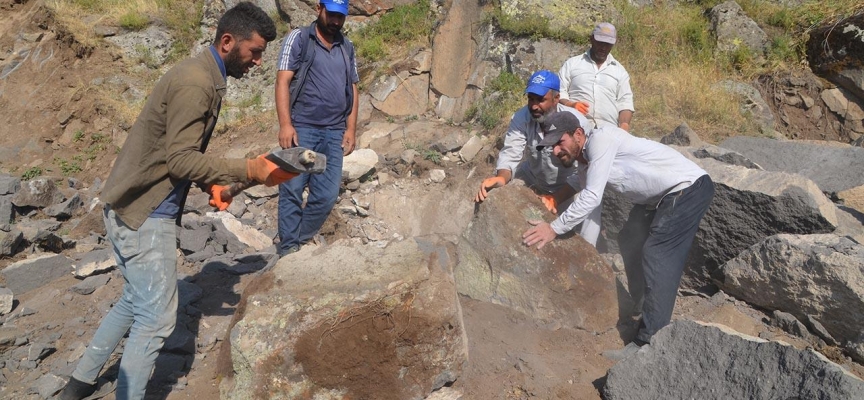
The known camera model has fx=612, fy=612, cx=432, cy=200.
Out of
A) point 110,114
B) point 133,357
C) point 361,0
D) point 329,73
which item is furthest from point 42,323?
point 361,0

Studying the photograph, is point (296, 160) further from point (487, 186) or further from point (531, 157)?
point (531, 157)

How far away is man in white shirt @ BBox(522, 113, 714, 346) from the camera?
3.81 m

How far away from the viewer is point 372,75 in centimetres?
887

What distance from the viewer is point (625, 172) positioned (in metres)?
3.96

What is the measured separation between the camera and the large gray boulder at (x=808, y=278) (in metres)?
3.66

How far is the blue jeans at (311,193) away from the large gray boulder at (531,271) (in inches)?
44.8

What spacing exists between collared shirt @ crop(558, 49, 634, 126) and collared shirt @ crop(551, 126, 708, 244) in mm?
1525

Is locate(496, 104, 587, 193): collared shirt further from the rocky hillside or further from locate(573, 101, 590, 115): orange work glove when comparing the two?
locate(573, 101, 590, 115): orange work glove

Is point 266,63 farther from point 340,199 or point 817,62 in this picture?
point 817,62

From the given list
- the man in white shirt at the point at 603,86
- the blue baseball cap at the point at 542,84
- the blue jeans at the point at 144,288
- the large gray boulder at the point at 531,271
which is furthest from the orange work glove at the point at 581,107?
the blue jeans at the point at 144,288

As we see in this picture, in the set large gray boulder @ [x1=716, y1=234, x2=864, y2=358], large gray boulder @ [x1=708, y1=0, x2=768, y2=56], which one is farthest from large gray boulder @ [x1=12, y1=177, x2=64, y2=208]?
large gray boulder @ [x1=708, y1=0, x2=768, y2=56]

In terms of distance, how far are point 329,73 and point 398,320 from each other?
2.13m

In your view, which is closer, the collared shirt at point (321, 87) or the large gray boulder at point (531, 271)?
the large gray boulder at point (531, 271)

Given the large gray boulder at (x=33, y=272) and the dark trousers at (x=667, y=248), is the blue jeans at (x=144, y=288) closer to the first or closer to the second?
the large gray boulder at (x=33, y=272)
